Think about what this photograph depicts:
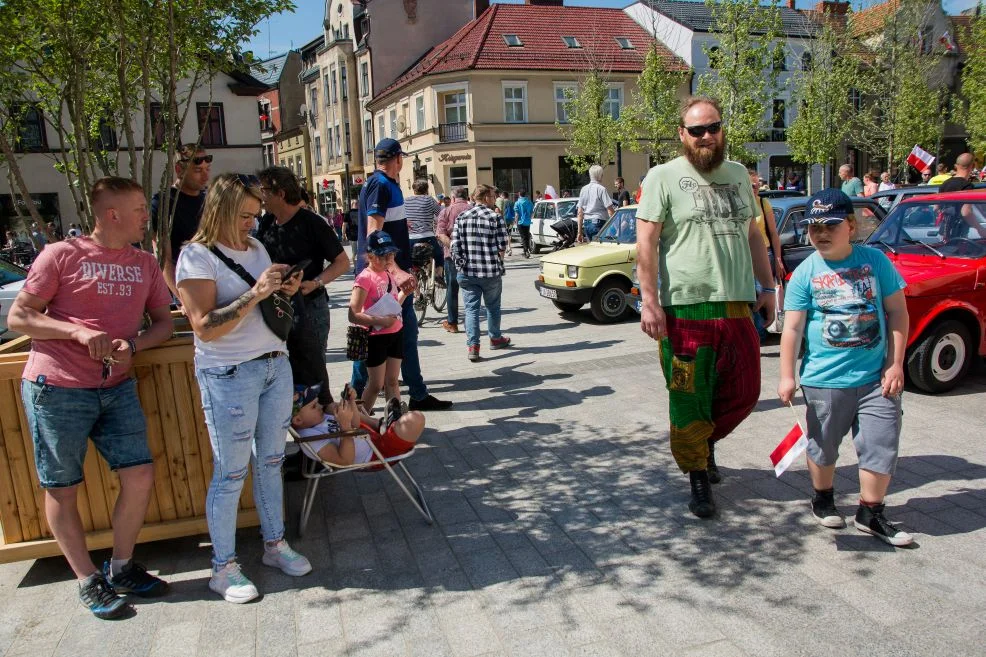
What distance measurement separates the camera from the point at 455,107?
Result: 125 ft

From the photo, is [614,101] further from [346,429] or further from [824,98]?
[346,429]

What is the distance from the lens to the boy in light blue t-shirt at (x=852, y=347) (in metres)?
3.70

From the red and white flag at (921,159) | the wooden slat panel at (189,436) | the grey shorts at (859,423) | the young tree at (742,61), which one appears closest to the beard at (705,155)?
the grey shorts at (859,423)

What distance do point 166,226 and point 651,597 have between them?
12.4ft

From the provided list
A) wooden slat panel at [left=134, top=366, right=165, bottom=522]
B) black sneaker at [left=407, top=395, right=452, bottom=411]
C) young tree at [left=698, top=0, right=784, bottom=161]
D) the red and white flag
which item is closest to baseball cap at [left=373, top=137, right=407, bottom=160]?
black sneaker at [left=407, top=395, right=452, bottom=411]

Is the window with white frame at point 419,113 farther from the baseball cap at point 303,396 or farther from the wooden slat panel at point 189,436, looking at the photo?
the wooden slat panel at point 189,436

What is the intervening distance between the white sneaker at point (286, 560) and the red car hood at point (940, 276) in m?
4.94

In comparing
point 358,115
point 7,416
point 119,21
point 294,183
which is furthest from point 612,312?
point 358,115

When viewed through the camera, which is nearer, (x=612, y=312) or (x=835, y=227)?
(x=835, y=227)

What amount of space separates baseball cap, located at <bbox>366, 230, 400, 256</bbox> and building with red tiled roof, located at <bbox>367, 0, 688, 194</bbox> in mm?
32349

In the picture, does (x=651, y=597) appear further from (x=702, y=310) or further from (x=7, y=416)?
(x=7, y=416)

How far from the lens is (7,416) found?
3.65 metres

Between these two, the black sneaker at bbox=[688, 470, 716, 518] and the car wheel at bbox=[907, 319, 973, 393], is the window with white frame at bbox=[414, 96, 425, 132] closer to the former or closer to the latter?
the car wheel at bbox=[907, 319, 973, 393]

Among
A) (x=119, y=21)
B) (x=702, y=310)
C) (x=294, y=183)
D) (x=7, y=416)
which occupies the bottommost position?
(x=7, y=416)
